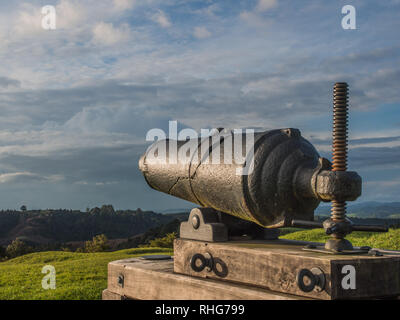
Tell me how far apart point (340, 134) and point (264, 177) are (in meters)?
0.73

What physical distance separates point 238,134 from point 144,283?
1.85 m

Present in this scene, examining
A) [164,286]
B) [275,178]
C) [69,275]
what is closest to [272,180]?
[275,178]

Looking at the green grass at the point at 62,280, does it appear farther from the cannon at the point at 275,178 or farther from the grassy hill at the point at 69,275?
the cannon at the point at 275,178

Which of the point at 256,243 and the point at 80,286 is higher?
the point at 256,243

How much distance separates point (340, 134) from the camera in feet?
13.1

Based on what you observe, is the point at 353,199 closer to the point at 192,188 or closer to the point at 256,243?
the point at 256,243

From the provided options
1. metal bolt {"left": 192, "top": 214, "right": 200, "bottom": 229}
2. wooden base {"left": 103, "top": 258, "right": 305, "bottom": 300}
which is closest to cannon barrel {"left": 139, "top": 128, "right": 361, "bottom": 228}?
metal bolt {"left": 192, "top": 214, "right": 200, "bottom": 229}

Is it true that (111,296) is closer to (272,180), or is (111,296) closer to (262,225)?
(262,225)

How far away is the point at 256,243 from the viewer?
471 cm

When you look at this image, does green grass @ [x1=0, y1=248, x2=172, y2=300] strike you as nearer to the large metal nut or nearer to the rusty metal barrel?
the rusty metal barrel
